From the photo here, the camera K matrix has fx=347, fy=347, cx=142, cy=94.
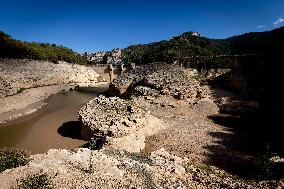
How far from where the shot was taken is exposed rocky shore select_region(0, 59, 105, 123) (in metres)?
39.8

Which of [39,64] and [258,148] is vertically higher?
[39,64]

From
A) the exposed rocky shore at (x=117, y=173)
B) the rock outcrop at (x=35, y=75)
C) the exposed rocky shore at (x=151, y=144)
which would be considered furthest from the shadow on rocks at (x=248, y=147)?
the rock outcrop at (x=35, y=75)

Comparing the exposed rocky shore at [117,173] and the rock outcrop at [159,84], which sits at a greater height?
the rock outcrop at [159,84]

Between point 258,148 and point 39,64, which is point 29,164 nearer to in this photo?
point 258,148

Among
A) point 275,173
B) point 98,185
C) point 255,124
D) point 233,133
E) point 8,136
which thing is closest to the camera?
point 98,185

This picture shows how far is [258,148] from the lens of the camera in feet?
67.3

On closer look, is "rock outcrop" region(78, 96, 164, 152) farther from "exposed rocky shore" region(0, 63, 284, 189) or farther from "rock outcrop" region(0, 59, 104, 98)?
"rock outcrop" region(0, 59, 104, 98)

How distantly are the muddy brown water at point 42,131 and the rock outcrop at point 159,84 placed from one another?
620 cm

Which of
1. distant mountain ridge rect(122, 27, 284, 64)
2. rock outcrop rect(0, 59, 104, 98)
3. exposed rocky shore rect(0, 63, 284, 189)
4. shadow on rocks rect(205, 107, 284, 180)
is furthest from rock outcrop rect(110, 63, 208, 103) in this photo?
rock outcrop rect(0, 59, 104, 98)

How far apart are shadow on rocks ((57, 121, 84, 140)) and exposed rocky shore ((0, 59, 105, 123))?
7219 millimetres

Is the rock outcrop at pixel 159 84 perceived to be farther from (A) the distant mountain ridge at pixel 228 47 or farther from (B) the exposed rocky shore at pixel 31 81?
(A) the distant mountain ridge at pixel 228 47

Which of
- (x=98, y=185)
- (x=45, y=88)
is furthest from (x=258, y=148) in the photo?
(x=45, y=88)

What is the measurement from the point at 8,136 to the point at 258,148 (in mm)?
19619

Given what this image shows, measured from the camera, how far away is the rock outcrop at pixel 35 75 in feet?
165
